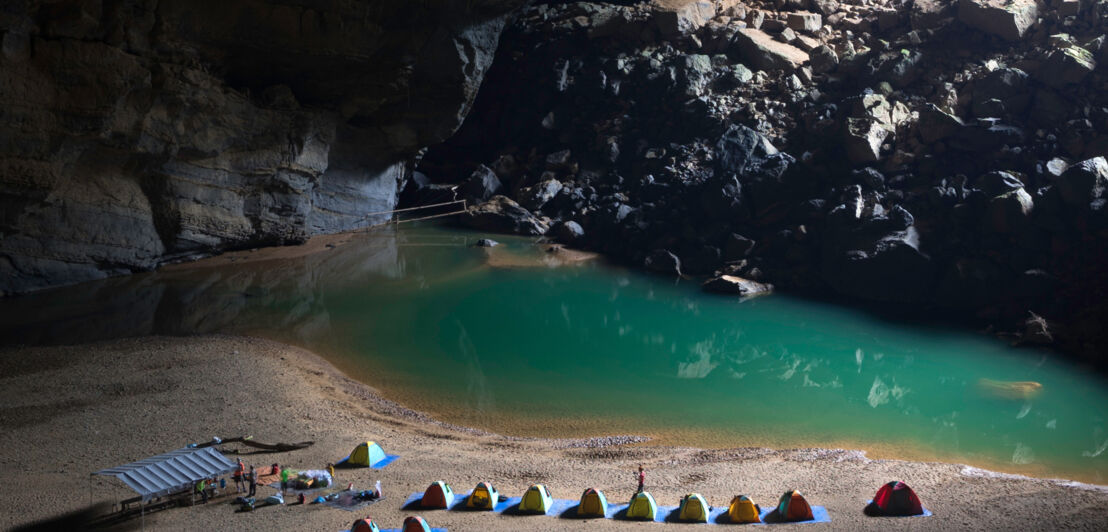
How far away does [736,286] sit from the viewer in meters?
23.0

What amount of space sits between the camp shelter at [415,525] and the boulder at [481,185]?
25.5m

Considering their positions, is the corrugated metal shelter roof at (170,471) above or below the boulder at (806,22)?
below

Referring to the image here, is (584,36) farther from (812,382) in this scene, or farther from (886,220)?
(812,382)

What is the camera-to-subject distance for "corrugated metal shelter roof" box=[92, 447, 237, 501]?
29.2 ft

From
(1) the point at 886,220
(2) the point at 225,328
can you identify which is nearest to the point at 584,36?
(1) the point at 886,220

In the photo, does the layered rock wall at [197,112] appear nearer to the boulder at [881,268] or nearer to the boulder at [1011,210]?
the boulder at [881,268]

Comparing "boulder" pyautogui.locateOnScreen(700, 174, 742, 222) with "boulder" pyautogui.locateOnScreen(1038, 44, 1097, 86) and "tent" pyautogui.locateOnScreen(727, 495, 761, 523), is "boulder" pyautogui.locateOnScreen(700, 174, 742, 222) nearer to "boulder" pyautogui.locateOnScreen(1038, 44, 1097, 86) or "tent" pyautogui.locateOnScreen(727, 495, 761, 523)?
"boulder" pyautogui.locateOnScreen(1038, 44, 1097, 86)

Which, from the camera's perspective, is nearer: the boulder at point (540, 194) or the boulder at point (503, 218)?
the boulder at point (503, 218)

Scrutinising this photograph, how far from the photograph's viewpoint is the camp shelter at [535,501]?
9.46m

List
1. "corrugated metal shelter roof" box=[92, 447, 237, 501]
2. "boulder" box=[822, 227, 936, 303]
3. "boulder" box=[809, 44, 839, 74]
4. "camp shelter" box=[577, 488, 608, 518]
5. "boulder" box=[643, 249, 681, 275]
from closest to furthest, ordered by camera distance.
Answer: "corrugated metal shelter roof" box=[92, 447, 237, 501] < "camp shelter" box=[577, 488, 608, 518] < "boulder" box=[822, 227, 936, 303] < "boulder" box=[643, 249, 681, 275] < "boulder" box=[809, 44, 839, 74]

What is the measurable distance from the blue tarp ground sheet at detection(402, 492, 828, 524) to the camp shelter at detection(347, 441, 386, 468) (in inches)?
51.2

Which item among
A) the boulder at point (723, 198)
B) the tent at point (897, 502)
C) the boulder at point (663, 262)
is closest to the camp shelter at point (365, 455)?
the tent at point (897, 502)

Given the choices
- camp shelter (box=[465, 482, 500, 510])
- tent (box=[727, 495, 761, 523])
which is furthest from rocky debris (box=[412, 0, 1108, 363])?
camp shelter (box=[465, 482, 500, 510])

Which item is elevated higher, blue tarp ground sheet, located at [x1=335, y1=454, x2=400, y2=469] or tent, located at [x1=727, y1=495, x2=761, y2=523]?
blue tarp ground sheet, located at [x1=335, y1=454, x2=400, y2=469]
